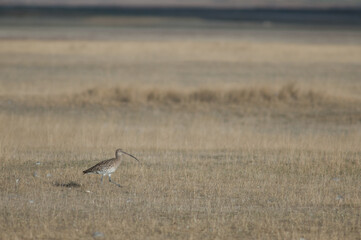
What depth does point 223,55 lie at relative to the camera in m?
47.5

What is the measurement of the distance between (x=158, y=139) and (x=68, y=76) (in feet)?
58.7

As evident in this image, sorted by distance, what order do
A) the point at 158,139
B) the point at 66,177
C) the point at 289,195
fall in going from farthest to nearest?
the point at 158,139 → the point at 66,177 → the point at 289,195

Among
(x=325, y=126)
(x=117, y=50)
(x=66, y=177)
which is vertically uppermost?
(x=66, y=177)

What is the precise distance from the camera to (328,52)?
161 ft

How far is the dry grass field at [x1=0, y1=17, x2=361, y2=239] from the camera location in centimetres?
902

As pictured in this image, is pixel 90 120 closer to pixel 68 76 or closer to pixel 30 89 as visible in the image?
pixel 30 89

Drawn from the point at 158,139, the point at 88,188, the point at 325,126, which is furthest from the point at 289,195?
the point at 325,126

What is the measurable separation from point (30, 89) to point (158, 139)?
1310 cm

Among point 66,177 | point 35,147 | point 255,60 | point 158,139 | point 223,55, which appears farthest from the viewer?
point 223,55

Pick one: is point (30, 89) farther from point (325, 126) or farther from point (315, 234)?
point (315, 234)

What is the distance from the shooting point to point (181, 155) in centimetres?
1446

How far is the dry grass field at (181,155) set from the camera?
29.6ft

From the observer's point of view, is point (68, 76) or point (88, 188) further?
point (68, 76)

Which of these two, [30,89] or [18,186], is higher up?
[18,186]
